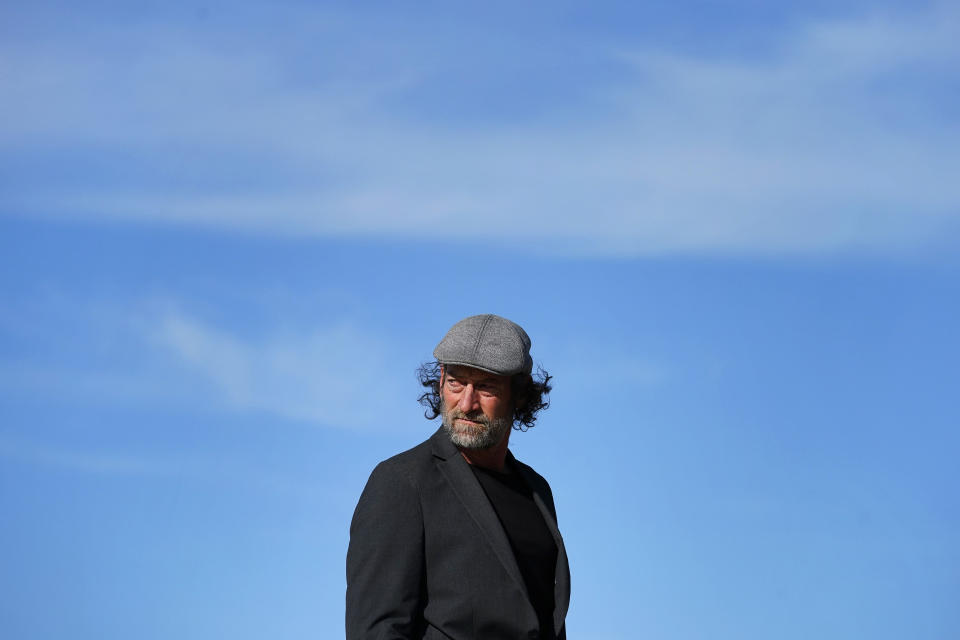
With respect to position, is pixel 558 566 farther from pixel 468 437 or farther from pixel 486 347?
pixel 486 347

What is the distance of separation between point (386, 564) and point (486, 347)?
3.89ft

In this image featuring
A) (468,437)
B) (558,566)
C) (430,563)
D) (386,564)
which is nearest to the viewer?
(386,564)

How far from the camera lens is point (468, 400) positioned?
6.70 m

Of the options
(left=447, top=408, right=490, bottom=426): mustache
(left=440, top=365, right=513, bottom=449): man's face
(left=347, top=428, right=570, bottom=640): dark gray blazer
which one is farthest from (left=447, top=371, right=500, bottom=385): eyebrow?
(left=347, top=428, right=570, bottom=640): dark gray blazer

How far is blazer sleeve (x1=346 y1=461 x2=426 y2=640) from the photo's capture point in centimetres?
620

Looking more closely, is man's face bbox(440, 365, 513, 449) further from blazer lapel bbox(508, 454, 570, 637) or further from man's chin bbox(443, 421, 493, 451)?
blazer lapel bbox(508, 454, 570, 637)

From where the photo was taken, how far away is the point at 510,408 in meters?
6.92

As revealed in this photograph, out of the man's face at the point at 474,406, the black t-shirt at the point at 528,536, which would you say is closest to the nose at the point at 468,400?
the man's face at the point at 474,406

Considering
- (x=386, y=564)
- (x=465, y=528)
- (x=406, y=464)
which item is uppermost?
(x=406, y=464)

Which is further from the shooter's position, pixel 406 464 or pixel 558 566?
pixel 558 566

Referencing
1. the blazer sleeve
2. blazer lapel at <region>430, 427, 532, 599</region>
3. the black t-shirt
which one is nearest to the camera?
the blazer sleeve

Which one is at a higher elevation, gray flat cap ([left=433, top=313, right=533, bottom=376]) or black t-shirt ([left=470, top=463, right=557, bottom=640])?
gray flat cap ([left=433, top=313, right=533, bottom=376])

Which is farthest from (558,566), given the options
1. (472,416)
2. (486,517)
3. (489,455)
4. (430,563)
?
(472,416)

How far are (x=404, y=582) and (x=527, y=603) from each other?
619 millimetres
